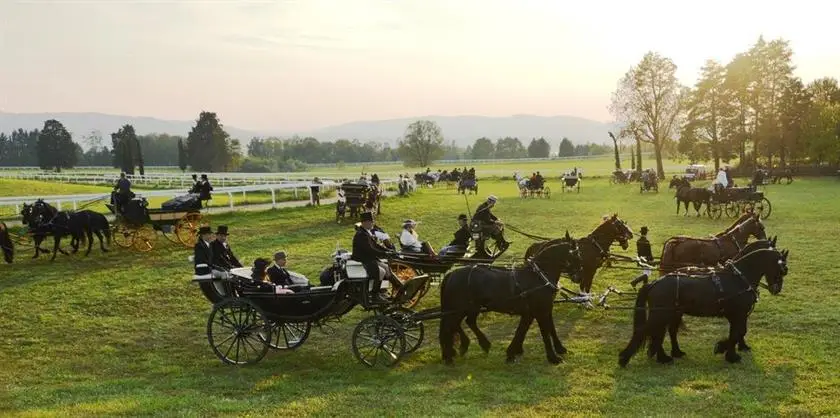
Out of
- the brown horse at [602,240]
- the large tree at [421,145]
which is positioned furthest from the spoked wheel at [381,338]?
the large tree at [421,145]

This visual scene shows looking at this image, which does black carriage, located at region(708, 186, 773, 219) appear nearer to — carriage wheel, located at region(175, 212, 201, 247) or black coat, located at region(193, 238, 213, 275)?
carriage wheel, located at region(175, 212, 201, 247)

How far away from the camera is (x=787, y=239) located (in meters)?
19.3

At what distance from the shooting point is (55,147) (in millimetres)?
76375

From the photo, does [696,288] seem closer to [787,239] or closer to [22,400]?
[22,400]

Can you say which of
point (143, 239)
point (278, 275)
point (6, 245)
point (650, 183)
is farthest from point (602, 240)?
Answer: point (650, 183)

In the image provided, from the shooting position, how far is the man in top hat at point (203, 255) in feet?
31.6

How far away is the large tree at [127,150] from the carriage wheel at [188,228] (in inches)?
1372

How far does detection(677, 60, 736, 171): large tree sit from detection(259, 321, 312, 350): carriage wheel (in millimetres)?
56619

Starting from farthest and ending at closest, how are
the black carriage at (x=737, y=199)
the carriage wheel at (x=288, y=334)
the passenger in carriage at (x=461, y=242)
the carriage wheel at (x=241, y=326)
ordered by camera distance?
1. the black carriage at (x=737, y=199)
2. the passenger in carriage at (x=461, y=242)
3. the carriage wheel at (x=288, y=334)
4. the carriage wheel at (x=241, y=326)

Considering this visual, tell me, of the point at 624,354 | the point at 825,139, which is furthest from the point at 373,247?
the point at 825,139

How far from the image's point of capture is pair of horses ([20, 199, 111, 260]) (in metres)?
17.9

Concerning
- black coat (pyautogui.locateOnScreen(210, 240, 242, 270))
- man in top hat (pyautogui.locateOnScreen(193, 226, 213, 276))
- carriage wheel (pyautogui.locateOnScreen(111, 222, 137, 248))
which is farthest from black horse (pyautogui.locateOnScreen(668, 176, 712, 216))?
man in top hat (pyautogui.locateOnScreen(193, 226, 213, 276))

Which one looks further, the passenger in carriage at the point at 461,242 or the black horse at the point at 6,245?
the black horse at the point at 6,245

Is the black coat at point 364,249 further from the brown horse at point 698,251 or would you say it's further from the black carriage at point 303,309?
the brown horse at point 698,251
